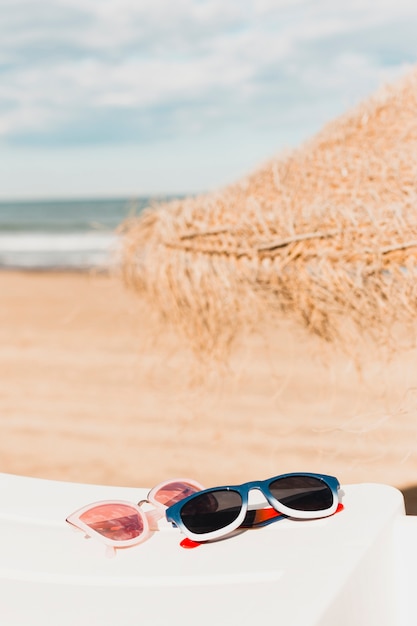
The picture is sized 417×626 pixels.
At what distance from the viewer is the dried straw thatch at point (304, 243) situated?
1345mm

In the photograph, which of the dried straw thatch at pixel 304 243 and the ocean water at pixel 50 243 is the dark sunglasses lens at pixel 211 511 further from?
the ocean water at pixel 50 243

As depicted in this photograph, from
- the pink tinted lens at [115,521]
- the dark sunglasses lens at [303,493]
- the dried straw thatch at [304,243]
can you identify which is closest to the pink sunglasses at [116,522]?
the pink tinted lens at [115,521]

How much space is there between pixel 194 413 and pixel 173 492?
168 centimetres

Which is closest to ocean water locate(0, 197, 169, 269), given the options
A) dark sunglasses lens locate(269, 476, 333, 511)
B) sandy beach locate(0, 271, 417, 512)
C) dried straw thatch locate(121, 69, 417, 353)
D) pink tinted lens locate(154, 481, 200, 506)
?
sandy beach locate(0, 271, 417, 512)

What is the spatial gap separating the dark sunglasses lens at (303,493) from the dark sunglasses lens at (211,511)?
0.20ft

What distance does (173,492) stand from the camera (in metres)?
0.99

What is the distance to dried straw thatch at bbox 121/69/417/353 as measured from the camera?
4.41 feet

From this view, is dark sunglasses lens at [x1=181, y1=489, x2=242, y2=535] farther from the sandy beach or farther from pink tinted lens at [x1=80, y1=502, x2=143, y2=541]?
the sandy beach

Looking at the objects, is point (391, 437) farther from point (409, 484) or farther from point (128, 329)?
point (128, 329)

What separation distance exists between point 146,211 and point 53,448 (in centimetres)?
120

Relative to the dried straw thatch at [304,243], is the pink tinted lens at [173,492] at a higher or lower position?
lower

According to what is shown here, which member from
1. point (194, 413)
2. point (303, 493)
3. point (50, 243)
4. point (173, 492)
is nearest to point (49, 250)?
point (50, 243)

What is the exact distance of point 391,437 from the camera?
2.41 meters

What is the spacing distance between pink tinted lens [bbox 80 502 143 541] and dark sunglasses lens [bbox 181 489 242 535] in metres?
0.07
